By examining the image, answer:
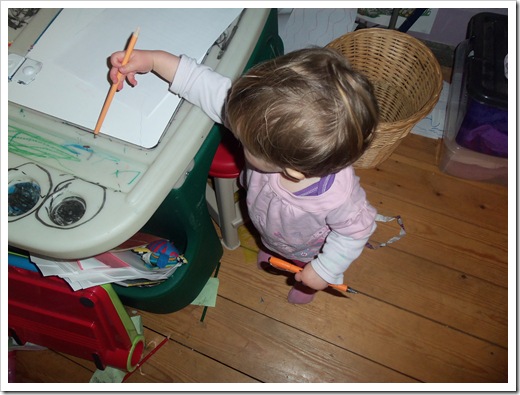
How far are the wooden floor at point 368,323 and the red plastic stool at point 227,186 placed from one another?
0.26 feet

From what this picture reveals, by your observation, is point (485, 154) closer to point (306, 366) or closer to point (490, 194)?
point (490, 194)

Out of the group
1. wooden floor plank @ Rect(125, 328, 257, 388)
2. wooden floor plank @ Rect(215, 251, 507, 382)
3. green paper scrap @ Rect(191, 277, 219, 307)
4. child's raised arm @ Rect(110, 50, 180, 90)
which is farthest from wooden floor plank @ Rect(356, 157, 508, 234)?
child's raised arm @ Rect(110, 50, 180, 90)

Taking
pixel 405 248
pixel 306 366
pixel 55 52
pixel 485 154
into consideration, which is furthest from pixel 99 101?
pixel 485 154

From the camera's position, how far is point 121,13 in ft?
2.23

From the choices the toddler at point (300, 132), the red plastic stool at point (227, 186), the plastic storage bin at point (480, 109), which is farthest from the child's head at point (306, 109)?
the plastic storage bin at point (480, 109)

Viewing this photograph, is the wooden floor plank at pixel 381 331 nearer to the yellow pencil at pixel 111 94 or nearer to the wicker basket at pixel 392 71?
the wicker basket at pixel 392 71

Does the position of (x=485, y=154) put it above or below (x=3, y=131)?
below

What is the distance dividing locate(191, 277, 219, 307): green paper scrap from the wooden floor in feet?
0.05

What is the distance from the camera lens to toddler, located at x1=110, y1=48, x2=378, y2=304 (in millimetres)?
499

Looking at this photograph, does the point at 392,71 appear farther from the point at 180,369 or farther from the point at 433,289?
the point at 180,369

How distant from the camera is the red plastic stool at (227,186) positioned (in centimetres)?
80

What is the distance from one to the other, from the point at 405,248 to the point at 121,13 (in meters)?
0.86

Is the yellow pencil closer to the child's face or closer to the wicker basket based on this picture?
the child's face

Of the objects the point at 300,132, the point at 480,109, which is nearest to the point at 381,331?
the point at 480,109
